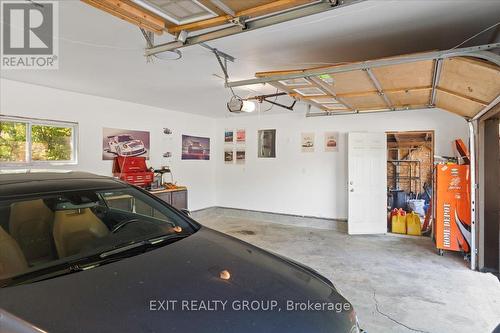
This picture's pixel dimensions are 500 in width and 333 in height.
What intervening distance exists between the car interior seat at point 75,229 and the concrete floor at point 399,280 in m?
2.27

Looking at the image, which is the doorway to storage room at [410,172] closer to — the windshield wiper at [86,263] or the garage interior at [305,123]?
the garage interior at [305,123]

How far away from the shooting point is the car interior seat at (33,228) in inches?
53.3

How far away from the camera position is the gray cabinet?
17.9 ft

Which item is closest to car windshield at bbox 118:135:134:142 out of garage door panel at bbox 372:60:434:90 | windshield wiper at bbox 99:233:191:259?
windshield wiper at bbox 99:233:191:259

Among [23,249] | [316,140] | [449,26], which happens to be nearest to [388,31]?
[449,26]

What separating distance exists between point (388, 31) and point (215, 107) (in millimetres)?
4139

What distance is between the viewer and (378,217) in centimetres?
552

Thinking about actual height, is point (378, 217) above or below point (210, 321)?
below

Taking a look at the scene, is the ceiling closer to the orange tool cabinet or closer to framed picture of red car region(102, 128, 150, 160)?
framed picture of red car region(102, 128, 150, 160)

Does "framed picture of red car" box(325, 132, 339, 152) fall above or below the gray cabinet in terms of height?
above

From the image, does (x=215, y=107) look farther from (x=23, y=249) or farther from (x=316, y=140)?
(x=23, y=249)

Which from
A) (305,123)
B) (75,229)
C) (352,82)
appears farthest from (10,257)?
(305,123)

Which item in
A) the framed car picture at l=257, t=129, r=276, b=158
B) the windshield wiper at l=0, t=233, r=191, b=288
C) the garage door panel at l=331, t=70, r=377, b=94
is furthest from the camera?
the framed car picture at l=257, t=129, r=276, b=158

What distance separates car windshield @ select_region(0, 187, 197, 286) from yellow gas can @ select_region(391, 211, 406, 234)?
490cm
